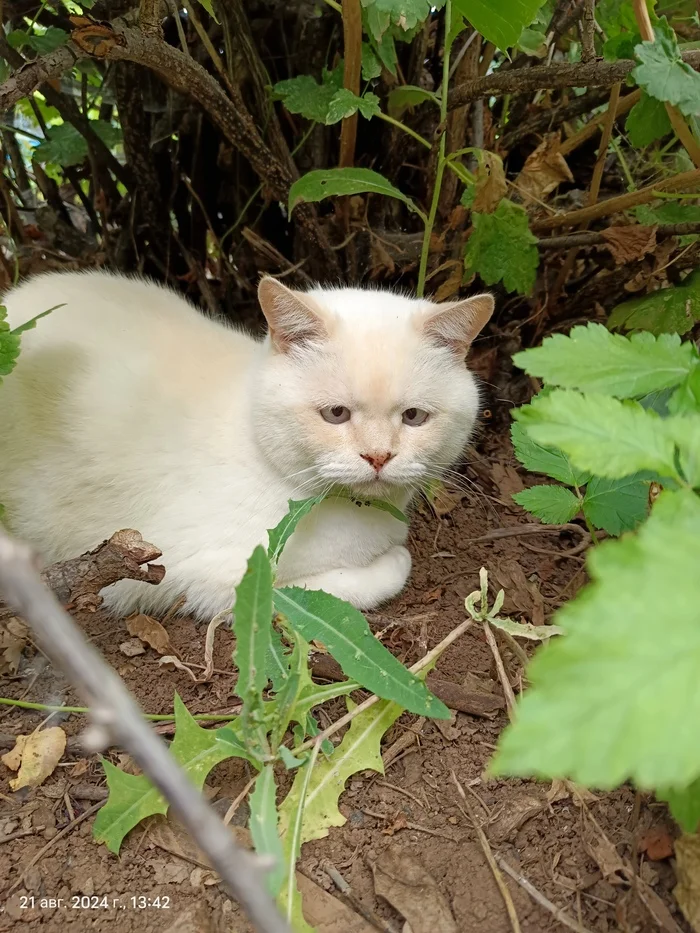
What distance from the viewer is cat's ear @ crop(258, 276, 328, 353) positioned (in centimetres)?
194

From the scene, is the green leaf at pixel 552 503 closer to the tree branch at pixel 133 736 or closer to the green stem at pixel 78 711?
the green stem at pixel 78 711

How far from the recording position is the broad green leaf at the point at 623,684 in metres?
0.66

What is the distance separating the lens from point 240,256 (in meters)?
3.30

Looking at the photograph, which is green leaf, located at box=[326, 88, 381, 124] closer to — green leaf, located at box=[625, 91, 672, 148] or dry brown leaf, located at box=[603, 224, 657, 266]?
green leaf, located at box=[625, 91, 672, 148]

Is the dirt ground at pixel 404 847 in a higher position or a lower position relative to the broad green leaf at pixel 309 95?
lower

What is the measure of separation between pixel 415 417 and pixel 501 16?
1.16m

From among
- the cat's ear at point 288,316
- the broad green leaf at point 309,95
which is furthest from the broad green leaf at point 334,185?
the cat's ear at point 288,316

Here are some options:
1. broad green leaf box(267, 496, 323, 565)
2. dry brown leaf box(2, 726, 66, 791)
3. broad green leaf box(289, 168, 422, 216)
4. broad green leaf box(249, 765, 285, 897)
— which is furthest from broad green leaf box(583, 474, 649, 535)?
dry brown leaf box(2, 726, 66, 791)

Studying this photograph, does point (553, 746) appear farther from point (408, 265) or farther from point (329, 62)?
point (329, 62)

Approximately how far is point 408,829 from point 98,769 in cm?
76

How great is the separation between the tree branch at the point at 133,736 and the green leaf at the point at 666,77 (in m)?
1.82

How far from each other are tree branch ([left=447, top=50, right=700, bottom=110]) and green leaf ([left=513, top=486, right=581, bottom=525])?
133cm

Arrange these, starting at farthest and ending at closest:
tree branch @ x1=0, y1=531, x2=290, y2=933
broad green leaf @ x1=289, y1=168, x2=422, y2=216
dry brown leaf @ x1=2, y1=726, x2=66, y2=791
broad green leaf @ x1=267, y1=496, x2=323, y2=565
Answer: broad green leaf @ x1=289, y1=168, x2=422, y2=216 → broad green leaf @ x1=267, y1=496, x2=323, y2=565 → dry brown leaf @ x1=2, y1=726, x2=66, y2=791 → tree branch @ x1=0, y1=531, x2=290, y2=933

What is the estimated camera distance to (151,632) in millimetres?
2072
